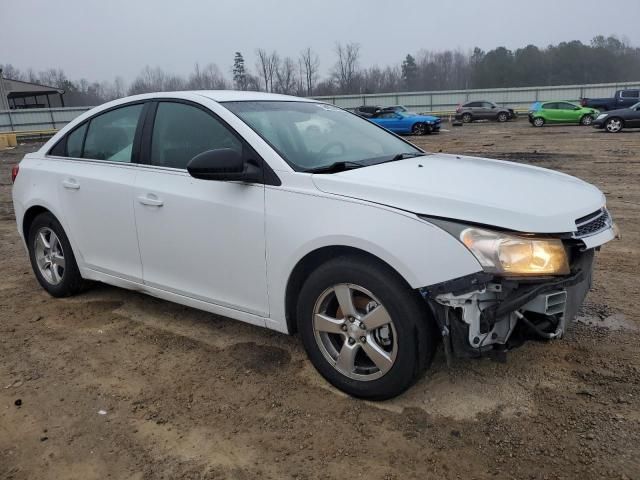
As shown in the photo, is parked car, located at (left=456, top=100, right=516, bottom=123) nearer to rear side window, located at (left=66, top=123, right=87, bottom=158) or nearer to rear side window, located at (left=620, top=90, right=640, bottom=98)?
rear side window, located at (left=620, top=90, right=640, bottom=98)

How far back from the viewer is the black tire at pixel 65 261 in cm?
441

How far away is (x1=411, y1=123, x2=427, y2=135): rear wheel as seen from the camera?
91.9 feet

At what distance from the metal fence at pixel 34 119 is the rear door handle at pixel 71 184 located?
38.5 metres

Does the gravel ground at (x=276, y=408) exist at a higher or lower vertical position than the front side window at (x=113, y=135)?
lower

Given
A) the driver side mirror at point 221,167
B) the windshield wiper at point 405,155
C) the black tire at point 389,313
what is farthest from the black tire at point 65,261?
the windshield wiper at point 405,155

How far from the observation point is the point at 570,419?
2693mm

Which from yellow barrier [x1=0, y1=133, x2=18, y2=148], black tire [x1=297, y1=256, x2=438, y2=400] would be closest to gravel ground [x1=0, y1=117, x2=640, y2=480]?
black tire [x1=297, y1=256, x2=438, y2=400]

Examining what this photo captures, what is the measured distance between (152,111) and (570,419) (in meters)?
3.34

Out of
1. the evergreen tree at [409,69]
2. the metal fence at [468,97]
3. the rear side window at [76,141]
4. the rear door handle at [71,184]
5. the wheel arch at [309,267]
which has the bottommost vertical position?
the wheel arch at [309,267]

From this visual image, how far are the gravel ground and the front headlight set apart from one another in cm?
86

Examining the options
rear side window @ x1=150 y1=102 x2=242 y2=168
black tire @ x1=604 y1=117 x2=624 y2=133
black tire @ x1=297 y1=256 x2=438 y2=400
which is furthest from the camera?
black tire @ x1=604 y1=117 x2=624 y2=133

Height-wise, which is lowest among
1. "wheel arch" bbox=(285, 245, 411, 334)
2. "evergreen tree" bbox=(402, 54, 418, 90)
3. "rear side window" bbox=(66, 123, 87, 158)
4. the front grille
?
"wheel arch" bbox=(285, 245, 411, 334)

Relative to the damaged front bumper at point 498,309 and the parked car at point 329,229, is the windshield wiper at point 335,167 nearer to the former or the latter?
the parked car at point 329,229

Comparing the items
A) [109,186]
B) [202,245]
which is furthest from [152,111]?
[202,245]
